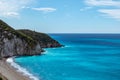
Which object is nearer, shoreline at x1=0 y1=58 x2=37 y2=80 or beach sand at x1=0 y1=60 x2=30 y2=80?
shoreline at x1=0 y1=58 x2=37 y2=80

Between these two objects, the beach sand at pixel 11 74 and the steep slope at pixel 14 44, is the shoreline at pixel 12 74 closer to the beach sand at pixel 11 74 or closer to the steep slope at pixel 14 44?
the beach sand at pixel 11 74

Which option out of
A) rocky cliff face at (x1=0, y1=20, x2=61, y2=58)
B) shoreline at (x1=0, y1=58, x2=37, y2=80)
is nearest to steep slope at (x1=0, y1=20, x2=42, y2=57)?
rocky cliff face at (x1=0, y1=20, x2=61, y2=58)

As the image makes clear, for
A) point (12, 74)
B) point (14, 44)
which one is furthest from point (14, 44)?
point (12, 74)

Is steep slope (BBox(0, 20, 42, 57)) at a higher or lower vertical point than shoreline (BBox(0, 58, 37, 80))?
higher

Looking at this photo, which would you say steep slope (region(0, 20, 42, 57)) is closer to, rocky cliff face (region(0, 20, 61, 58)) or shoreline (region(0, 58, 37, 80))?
rocky cliff face (region(0, 20, 61, 58))

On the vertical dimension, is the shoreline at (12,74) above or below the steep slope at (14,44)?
below

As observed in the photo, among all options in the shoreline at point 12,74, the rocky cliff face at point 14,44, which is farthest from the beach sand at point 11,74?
the rocky cliff face at point 14,44

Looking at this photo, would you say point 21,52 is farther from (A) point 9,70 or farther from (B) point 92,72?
(B) point 92,72

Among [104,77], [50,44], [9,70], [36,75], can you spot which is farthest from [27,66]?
[50,44]
